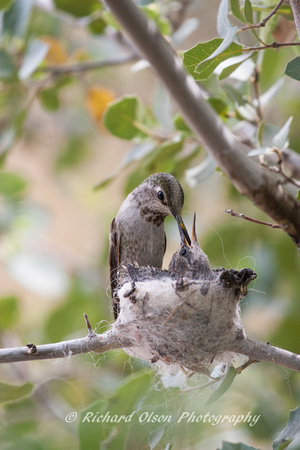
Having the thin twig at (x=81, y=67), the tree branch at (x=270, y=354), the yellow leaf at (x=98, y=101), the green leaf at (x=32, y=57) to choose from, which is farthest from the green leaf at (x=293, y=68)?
the yellow leaf at (x=98, y=101)

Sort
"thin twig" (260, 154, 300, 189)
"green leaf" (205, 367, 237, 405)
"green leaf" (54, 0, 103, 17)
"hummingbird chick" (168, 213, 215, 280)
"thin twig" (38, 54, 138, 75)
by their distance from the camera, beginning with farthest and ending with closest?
"thin twig" (38, 54, 138, 75) < "green leaf" (54, 0, 103, 17) < "hummingbird chick" (168, 213, 215, 280) < "thin twig" (260, 154, 300, 189) < "green leaf" (205, 367, 237, 405)

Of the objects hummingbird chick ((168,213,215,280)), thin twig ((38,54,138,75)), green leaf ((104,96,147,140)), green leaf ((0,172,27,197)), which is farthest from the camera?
green leaf ((0,172,27,197))

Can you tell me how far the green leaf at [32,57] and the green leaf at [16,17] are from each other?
8 centimetres

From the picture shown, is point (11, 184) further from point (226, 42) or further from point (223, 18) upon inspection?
point (226, 42)

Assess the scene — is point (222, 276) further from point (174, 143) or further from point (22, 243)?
point (22, 243)

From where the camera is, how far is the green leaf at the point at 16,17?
2.35 m

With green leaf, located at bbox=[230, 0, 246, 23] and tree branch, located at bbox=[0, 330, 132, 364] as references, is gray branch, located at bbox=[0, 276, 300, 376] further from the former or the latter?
green leaf, located at bbox=[230, 0, 246, 23]

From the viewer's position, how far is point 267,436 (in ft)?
7.50

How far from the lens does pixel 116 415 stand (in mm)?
1636

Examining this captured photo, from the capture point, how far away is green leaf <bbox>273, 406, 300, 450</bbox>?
1.39 metres

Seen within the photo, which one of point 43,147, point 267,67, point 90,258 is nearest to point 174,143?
point 267,67

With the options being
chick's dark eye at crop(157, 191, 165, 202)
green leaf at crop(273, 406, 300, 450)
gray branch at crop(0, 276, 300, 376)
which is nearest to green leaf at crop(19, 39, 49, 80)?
chick's dark eye at crop(157, 191, 165, 202)

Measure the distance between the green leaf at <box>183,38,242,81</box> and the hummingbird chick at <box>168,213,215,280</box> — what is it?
0.68 m

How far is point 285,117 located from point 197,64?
7.03 feet
